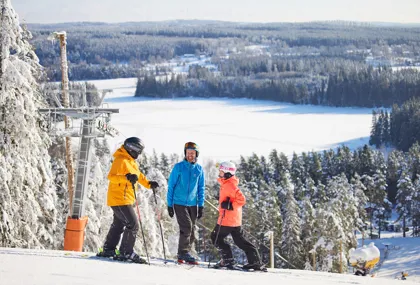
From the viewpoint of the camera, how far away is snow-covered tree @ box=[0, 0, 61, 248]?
1204 cm

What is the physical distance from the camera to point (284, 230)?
35312mm

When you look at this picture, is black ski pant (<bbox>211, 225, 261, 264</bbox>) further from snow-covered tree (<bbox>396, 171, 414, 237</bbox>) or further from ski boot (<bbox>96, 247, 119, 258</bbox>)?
snow-covered tree (<bbox>396, 171, 414, 237</bbox>)

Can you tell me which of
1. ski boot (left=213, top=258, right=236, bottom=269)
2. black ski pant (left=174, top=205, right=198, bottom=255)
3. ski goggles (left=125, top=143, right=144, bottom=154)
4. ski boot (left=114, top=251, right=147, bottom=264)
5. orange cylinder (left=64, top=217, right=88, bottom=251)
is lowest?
orange cylinder (left=64, top=217, right=88, bottom=251)

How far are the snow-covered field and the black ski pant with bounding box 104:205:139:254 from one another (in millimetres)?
74291

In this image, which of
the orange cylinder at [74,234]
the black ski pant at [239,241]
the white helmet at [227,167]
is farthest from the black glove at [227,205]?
the orange cylinder at [74,234]

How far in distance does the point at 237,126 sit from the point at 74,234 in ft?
363

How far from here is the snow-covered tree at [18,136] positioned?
39.5 ft

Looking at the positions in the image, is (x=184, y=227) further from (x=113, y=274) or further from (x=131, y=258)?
(x=113, y=274)

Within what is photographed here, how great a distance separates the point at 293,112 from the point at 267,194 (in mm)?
107552

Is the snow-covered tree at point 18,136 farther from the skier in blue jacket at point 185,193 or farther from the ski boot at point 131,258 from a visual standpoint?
the skier in blue jacket at point 185,193

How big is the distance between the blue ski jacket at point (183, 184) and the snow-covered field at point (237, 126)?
243 feet

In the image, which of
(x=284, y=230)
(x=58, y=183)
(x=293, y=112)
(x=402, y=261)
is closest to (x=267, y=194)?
(x=284, y=230)

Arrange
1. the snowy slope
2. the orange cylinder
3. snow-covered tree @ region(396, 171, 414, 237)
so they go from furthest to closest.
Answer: snow-covered tree @ region(396, 171, 414, 237)
the orange cylinder
the snowy slope

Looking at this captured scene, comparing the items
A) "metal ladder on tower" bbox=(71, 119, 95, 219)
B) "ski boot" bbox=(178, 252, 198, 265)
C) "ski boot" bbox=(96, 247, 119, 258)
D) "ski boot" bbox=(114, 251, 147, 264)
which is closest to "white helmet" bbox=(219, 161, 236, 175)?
"ski boot" bbox=(178, 252, 198, 265)
